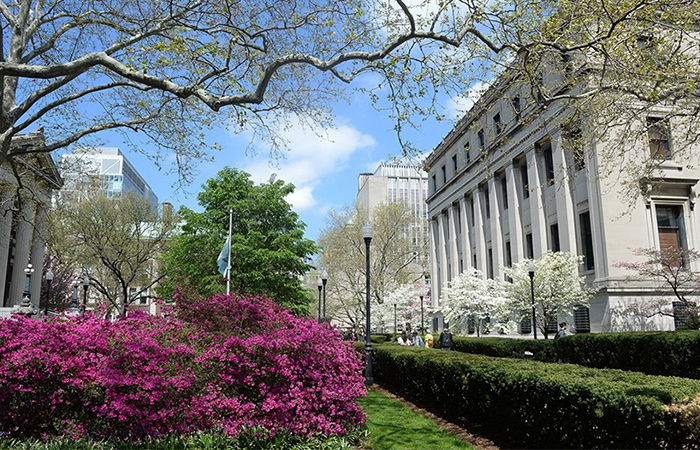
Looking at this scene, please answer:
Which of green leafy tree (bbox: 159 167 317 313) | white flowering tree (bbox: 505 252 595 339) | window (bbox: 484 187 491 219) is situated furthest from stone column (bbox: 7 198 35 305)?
white flowering tree (bbox: 505 252 595 339)

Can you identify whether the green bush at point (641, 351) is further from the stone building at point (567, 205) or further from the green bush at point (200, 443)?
the green bush at point (200, 443)

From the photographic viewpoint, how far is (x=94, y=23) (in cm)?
1114

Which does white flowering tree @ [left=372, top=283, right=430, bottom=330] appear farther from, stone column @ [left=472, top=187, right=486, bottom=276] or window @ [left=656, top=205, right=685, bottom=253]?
window @ [left=656, top=205, right=685, bottom=253]

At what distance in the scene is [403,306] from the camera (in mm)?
52469

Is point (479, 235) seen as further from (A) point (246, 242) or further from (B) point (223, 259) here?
(B) point (223, 259)

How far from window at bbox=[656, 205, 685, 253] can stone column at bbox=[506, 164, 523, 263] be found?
895 cm

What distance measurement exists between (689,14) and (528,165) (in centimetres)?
2282

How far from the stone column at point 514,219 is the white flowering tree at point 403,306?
660 inches

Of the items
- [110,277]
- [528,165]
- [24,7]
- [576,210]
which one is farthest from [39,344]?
[110,277]

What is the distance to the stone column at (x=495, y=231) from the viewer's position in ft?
123

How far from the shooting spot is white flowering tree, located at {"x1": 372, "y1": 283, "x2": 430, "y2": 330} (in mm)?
50969

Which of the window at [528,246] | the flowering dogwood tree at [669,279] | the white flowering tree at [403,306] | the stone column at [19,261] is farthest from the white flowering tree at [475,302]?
the stone column at [19,261]

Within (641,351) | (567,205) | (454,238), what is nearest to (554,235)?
(567,205)

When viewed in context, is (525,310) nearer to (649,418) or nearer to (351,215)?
(649,418)
